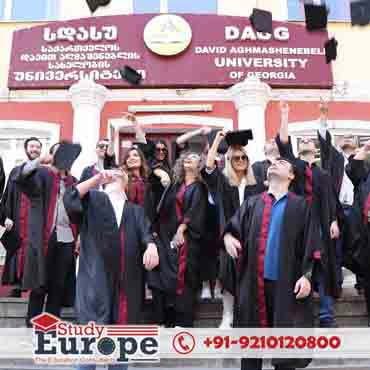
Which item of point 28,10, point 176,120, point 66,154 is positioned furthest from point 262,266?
point 28,10

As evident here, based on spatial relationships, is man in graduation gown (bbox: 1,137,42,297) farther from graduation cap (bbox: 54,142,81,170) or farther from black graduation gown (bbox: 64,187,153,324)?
black graduation gown (bbox: 64,187,153,324)

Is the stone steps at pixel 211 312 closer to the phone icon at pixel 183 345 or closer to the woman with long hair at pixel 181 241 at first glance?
the woman with long hair at pixel 181 241

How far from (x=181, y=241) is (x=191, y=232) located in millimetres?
119

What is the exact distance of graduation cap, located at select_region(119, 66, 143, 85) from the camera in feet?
28.5

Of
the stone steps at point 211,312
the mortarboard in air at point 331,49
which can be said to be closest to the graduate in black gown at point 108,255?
the stone steps at point 211,312

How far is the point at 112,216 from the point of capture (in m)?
3.71

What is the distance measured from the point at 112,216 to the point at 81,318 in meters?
0.69

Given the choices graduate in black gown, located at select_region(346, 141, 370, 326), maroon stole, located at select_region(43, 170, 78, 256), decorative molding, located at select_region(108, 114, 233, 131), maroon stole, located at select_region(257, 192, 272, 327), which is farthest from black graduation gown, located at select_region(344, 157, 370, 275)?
decorative molding, located at select_region(108, 114, 233, 131)

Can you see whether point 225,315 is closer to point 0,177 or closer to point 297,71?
point 0,177

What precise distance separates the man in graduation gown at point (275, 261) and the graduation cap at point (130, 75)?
5416 mm

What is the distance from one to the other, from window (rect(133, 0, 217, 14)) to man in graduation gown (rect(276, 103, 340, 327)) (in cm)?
535

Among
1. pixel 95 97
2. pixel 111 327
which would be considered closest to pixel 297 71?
pixel 95 97

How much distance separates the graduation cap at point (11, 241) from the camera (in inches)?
208

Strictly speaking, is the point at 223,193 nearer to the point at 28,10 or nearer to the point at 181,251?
the point at 181,251
